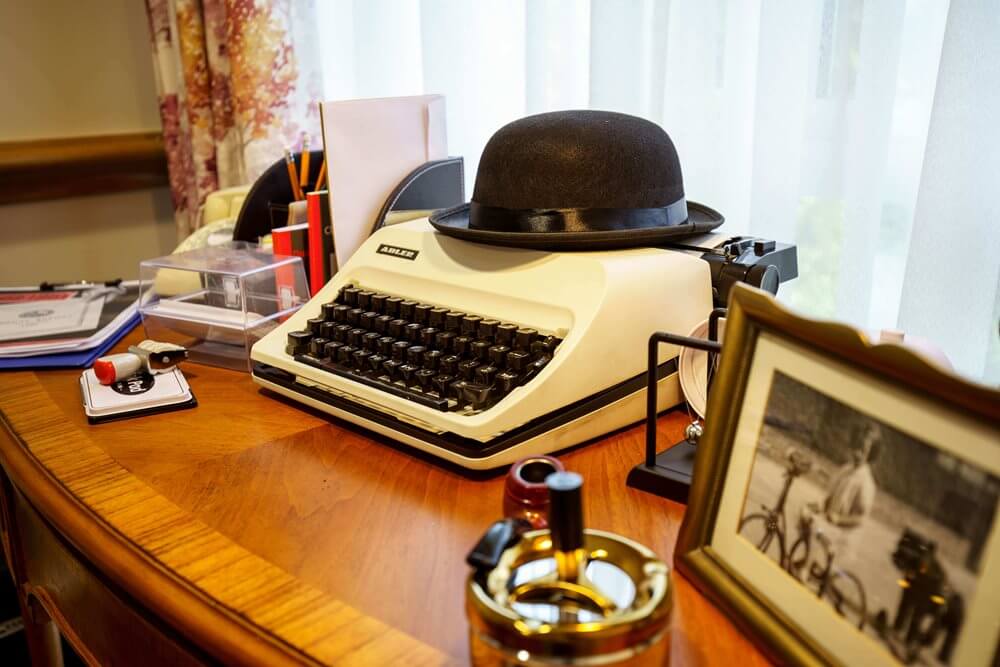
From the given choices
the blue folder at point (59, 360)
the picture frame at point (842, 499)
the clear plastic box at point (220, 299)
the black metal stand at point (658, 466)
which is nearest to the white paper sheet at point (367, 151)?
the clear plastic box at point (220, 299)

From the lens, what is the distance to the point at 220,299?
3.90ft

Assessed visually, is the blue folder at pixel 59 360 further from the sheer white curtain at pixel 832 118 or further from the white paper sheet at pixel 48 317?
the sheer white curtain at pixel 832 118

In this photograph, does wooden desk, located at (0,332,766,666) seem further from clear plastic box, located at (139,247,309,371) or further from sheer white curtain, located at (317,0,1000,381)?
Answer: sheer white curtain, located at (317,0,1000,381)

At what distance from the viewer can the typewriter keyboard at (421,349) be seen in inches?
32.2

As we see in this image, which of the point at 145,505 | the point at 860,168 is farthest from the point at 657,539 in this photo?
the point at 860,168

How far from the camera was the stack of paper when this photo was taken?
44.1 inches

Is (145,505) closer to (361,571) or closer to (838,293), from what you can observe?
(361,571)

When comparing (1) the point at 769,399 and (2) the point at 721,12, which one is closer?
(1) the point at 769,399

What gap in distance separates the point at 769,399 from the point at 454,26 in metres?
1.08

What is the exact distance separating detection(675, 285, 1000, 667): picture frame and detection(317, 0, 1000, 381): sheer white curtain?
0.47 meters

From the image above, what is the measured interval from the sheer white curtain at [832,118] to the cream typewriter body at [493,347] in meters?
0.25

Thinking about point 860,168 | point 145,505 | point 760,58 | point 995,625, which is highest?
point 760,58

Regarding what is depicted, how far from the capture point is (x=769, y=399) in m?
0.54

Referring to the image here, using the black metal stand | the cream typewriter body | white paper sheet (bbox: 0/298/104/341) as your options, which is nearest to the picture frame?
the black metal stand
